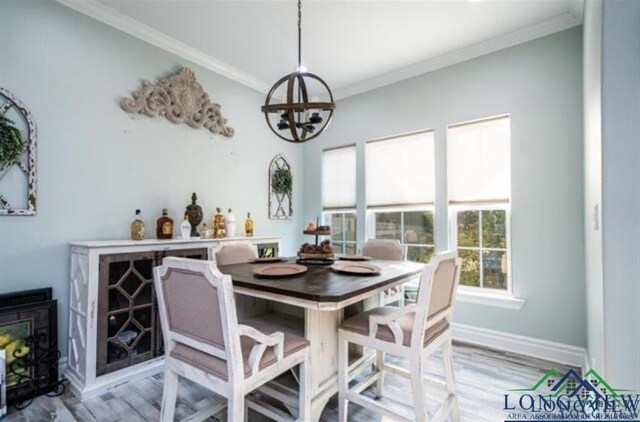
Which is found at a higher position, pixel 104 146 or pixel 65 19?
pixel 65 19

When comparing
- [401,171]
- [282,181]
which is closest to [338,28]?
[401,171]

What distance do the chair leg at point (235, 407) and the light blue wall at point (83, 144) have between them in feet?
6.35

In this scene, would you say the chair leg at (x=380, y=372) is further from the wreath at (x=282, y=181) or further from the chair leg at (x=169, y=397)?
the wreath at (x=282, y=181)

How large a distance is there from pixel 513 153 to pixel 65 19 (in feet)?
13.1

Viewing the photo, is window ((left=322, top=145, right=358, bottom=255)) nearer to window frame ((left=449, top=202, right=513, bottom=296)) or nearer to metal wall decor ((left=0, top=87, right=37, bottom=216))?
window frame ((left=449, top=202, right=513, bottom=296))

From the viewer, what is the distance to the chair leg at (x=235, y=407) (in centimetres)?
125

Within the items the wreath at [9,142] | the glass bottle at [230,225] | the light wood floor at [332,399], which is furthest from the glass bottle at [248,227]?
the wreath at [9,142]

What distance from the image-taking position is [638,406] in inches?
46.1

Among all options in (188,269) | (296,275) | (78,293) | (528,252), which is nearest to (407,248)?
(528,252)

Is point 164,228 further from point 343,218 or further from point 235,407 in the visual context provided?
point 343,218

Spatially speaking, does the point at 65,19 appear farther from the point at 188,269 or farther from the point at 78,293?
the point at 188,269

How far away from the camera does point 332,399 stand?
80.5 inches

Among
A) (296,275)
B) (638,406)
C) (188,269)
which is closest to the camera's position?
(638,406)

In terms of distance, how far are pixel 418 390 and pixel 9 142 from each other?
295cm
